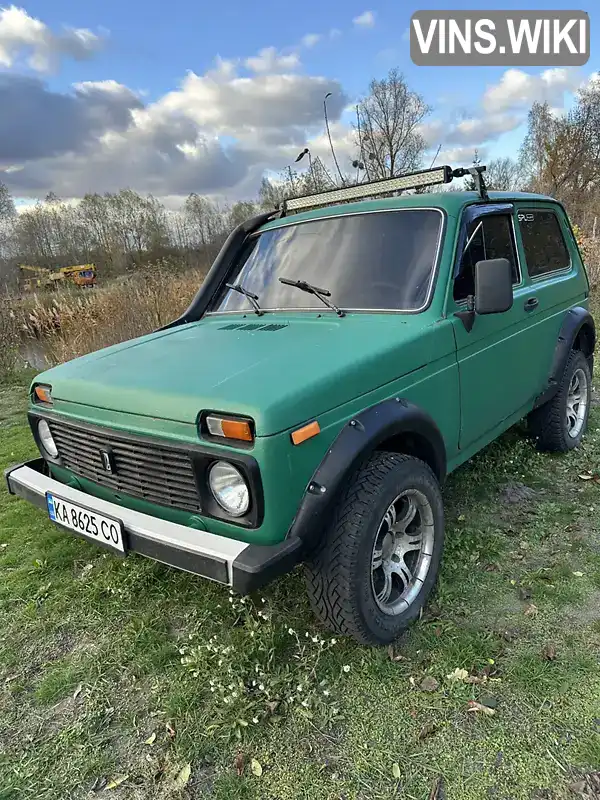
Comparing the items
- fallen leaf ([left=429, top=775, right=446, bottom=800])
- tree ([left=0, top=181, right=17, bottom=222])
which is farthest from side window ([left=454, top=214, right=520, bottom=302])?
tree ([left=0, top=181, right=17, bottom=222])

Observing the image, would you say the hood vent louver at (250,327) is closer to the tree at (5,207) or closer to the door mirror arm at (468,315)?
the door mirror arm at (468,315)

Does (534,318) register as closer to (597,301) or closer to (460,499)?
(460,499)

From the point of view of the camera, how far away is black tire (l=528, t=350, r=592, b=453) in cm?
424

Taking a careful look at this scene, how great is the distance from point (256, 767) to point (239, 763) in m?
→ 0.07

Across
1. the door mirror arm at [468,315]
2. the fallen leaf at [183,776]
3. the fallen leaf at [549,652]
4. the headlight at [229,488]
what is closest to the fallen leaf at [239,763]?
the fallen leaf at [183,776]

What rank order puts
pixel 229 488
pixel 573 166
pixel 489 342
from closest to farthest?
pixel 229 488 → pixel 489 342 → pixel 573 166

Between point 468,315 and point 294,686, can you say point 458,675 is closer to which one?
point 294,686

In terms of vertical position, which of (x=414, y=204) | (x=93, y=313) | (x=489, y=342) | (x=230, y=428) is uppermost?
(x=414, y=204)

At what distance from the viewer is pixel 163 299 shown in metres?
8.88

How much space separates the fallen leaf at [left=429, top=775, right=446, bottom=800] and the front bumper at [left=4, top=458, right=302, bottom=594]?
0.90 metres

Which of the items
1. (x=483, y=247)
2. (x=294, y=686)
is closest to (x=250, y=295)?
(x=483, y=247)

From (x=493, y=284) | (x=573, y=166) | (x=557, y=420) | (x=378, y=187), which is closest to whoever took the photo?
(x=493, y=284)

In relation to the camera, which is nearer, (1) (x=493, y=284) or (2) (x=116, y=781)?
(2) (x=116, y=781)

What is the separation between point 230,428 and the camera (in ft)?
6.54
